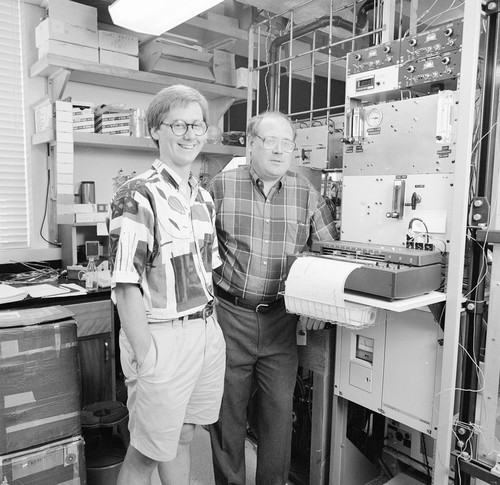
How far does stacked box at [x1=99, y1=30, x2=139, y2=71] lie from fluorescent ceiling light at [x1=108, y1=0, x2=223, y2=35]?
0.38 metres

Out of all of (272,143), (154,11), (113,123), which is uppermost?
(154,11)

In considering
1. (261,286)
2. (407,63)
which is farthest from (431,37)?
(261,286)

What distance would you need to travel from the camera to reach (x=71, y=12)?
107 inches

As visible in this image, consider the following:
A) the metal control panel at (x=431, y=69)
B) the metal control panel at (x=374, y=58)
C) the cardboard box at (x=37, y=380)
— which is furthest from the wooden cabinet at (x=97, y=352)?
the metal control panel at (x=431, y=69)

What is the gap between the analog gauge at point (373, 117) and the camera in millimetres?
1848

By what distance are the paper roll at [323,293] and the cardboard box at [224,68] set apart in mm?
2162

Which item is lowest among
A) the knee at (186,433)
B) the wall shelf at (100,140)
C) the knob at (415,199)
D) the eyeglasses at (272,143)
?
the knee at (186,433)

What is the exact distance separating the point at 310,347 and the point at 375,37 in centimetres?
152

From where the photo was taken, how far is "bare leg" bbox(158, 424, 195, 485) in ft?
4.99

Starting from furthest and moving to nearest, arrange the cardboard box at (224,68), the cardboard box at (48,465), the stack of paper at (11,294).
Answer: the cardboard box at (224,68) → the stack of paper at (11,294) → the cardboard box at (48,465)

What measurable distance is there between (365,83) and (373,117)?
6.4 inches

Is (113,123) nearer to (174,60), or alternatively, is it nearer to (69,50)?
(69,50)

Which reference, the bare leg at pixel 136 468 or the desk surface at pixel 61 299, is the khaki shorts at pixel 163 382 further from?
the desk surface at pixel 61 299

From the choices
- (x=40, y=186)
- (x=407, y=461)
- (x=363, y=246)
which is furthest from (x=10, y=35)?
(x=407, y=461)
